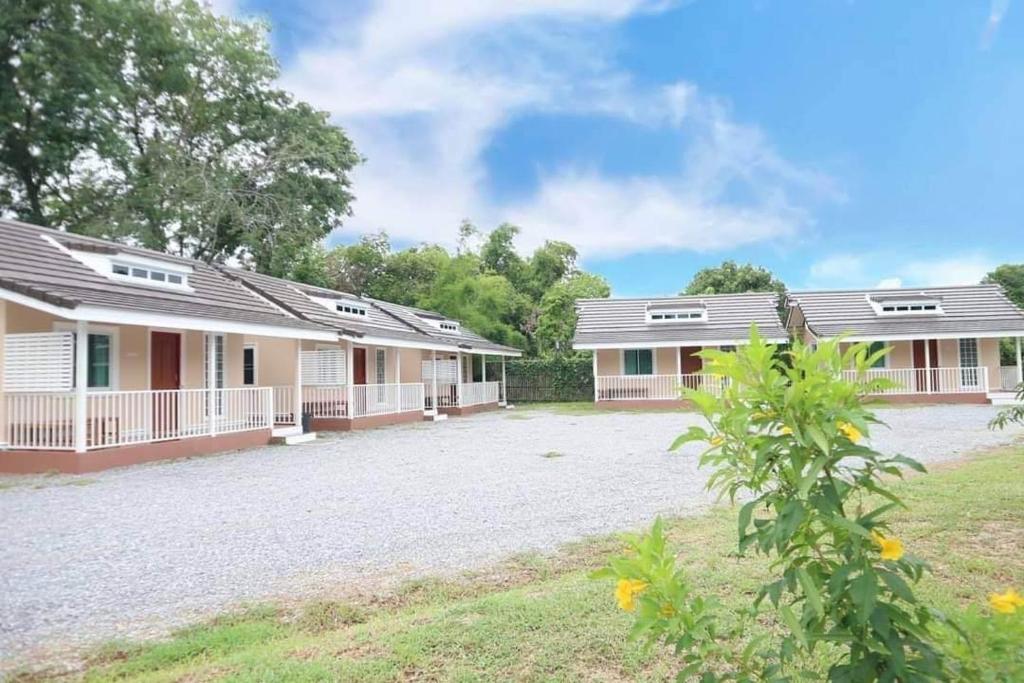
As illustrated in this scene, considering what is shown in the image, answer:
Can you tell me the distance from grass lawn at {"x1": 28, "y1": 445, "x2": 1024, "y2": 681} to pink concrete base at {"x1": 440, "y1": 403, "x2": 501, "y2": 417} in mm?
17779

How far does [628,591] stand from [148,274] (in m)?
14.3

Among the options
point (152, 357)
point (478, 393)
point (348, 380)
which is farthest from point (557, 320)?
point (152, 357)

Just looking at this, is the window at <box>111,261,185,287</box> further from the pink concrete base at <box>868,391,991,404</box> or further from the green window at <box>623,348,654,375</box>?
the pink concrete base at <box>868,391,991,404</box>

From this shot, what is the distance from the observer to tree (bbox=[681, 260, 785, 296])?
37.8 m

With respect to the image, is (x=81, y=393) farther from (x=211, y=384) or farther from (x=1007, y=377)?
(x=1007, y=377)

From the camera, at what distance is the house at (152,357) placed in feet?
33.0

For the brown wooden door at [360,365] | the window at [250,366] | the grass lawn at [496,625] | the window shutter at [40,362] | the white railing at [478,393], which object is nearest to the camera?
the grass lawn at [496,625]

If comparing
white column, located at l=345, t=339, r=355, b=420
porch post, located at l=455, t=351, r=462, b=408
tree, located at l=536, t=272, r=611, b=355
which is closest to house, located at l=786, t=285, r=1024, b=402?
tree, located at l=536, t=272, r=611, b=355

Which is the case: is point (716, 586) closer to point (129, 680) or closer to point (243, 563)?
point (129, 680)

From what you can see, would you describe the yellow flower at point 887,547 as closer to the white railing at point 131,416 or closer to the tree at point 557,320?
the white railing at point 131,416

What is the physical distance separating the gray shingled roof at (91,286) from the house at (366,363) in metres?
2.03

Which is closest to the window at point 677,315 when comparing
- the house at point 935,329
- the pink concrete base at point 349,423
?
the house at point 935,329

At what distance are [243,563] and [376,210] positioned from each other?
31.0 metres

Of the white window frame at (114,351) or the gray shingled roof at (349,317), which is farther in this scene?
the gray shingled roof at (349,317)
